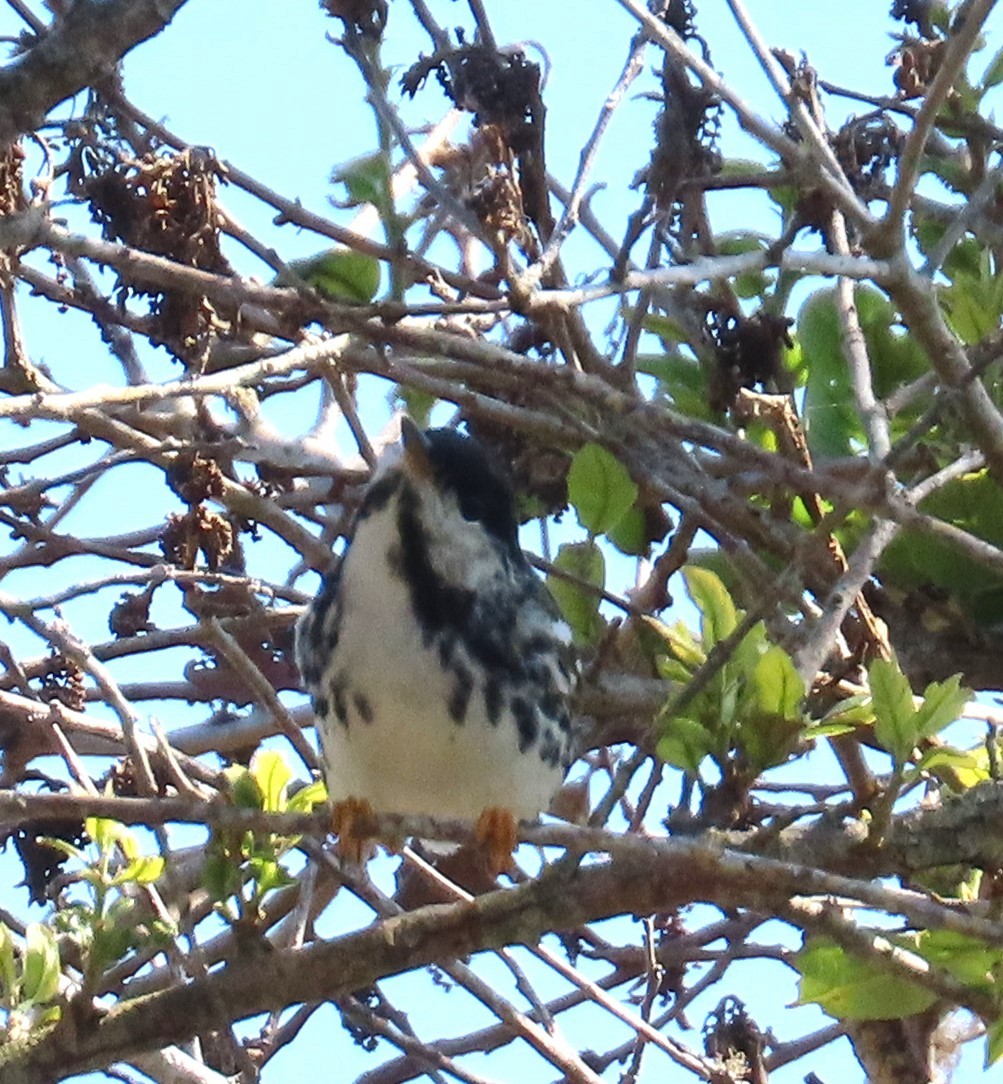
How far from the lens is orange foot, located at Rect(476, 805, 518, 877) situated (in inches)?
92.1

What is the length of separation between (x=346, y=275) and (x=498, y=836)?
790 mm

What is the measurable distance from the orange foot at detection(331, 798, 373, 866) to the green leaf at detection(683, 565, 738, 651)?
0.56m

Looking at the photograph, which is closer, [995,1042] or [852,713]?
[995,1042]

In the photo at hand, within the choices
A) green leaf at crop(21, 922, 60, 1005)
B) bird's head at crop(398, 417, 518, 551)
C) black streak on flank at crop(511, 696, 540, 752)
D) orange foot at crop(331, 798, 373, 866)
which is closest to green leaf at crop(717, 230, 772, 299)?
bird's head at crop(398, 417, 518, 551)

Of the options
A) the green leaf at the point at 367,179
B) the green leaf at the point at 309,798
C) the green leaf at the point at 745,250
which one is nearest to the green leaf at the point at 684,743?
the green leaf at the point at 309,798

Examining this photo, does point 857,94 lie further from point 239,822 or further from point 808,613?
point 239,822

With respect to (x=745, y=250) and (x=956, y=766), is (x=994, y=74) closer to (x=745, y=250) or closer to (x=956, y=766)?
(x=745, y=250)

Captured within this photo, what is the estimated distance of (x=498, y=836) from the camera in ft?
7.68

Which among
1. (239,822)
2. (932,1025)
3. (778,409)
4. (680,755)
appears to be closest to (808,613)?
(778,409)

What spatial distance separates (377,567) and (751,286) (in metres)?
0.88

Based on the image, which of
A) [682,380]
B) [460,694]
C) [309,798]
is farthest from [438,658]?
[682,380]

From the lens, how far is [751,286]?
282cm

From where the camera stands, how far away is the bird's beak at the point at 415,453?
7.61ft

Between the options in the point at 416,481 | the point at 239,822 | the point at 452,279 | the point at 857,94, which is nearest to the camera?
the point at 239,822
